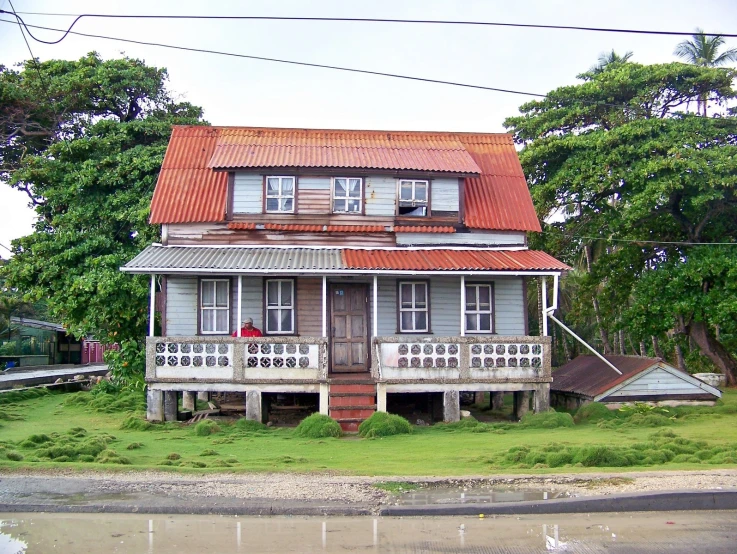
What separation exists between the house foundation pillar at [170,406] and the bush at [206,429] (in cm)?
220

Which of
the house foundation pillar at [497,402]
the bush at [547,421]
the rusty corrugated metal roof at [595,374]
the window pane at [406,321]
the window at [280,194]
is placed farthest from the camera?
the house foundation pillar at [497,402]

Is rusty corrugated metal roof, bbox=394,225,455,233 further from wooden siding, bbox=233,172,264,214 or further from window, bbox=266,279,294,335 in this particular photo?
wooden siding, bbox=233,172,264,214

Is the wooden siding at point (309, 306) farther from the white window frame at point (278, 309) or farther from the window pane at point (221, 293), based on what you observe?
the window pane at point (221, 293)

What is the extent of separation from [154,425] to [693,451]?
1172cm

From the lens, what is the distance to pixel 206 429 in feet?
58.3

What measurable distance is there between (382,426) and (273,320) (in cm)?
493

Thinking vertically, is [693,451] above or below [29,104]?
below

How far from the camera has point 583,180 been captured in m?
24.9

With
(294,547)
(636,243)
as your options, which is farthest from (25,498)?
(636,243)

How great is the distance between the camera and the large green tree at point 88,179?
2420 centimetres

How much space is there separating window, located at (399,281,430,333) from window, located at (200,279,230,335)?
446 centimetres

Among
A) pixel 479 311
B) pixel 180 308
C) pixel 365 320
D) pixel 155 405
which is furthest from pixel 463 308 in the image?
pixel 155 405

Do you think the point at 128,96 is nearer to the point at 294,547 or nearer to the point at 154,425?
the point at 154,425

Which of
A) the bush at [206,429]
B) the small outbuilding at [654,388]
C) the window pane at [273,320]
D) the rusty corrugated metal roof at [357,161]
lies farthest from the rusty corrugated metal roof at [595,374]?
the bush at [206,429]
